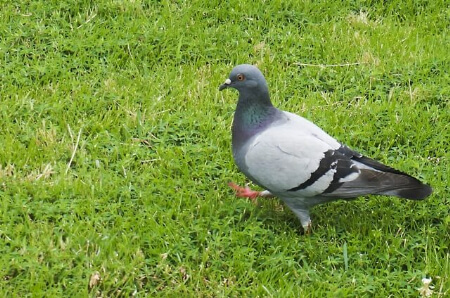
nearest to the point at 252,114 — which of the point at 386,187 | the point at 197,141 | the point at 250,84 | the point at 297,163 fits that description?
the point at 250,84

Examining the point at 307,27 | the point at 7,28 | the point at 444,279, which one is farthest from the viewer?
the point at 307,27

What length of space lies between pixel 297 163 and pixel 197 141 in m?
1.07

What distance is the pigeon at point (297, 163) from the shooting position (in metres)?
4.26

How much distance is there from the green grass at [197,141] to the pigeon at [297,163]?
0.93ft

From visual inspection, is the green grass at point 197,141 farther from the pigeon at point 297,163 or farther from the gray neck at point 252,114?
the gray neck at point 252,114

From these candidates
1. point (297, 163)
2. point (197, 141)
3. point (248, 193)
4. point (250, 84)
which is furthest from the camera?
point (197, 141)

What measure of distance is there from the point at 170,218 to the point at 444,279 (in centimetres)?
159

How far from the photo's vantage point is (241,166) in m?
4.41

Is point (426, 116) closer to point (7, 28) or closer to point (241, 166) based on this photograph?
point (241, 166)

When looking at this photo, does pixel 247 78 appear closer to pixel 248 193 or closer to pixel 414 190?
pixel 248 193

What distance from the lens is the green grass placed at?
4121 mm

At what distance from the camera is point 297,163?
4.25m

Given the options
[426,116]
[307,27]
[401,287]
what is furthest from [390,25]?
[401,287]

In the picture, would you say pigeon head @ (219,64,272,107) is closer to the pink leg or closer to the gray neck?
the gray neck
